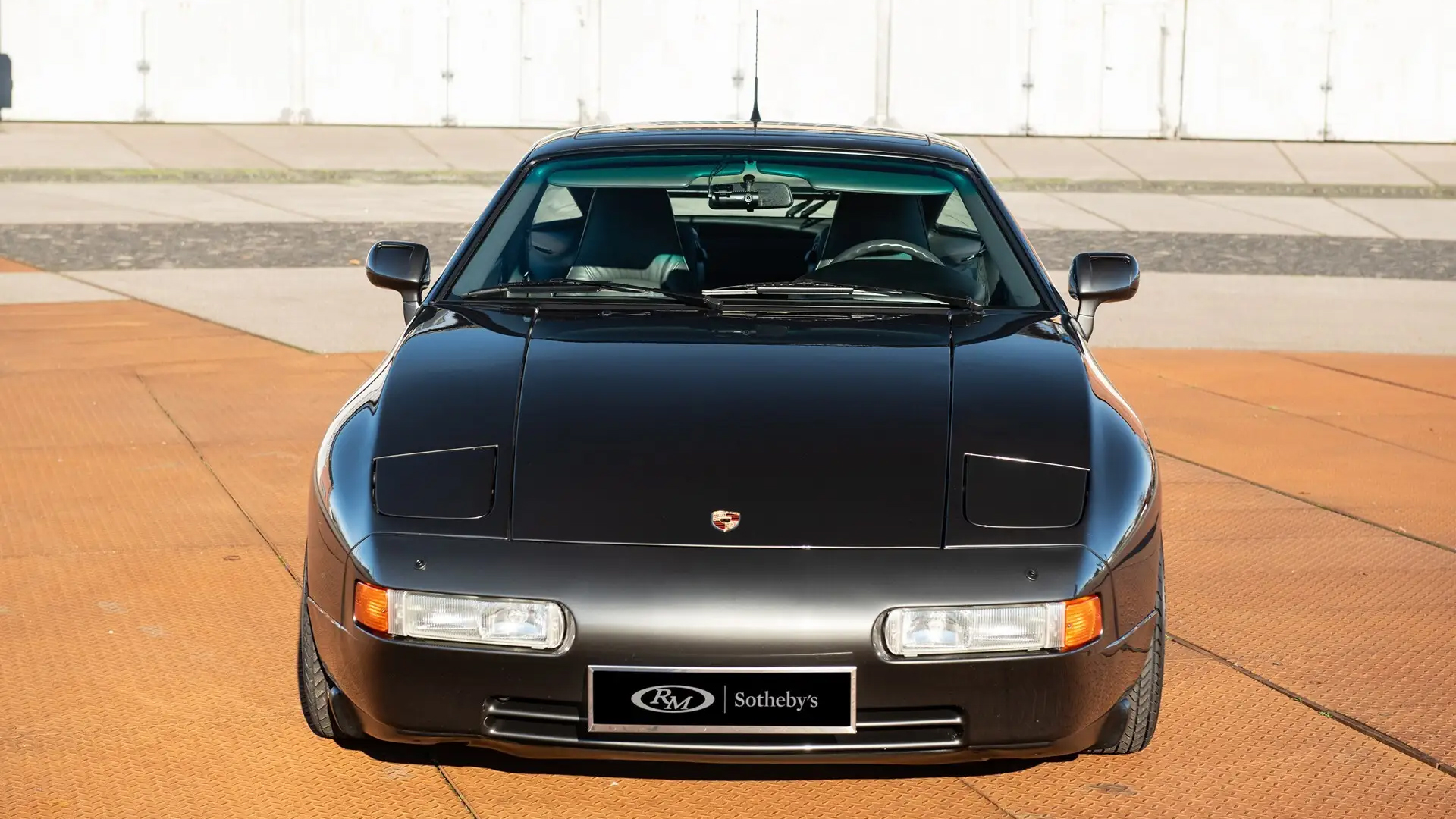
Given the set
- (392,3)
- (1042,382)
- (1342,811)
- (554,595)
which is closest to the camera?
(554,595)

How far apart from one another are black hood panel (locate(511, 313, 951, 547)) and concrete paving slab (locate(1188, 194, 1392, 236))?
46.5 feet

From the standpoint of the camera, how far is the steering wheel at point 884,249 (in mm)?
4863

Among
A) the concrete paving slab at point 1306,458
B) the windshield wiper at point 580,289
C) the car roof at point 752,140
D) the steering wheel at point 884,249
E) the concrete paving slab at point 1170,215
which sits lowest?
the concrete paving slab at point 1306,458

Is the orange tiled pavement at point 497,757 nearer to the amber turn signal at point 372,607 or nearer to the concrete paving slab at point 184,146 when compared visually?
the amber turn signal at point 372,607

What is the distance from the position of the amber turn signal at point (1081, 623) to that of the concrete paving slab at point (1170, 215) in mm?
14113

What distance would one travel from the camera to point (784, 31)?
24.4 meters

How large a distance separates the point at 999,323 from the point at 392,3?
69.1 feet

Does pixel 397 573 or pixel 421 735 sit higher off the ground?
pixel 397 573

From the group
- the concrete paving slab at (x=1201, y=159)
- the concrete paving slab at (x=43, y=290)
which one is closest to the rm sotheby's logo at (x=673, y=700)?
the concrete paving slab at (x=43, y=290)

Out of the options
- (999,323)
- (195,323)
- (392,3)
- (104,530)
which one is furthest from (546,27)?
(999,323)

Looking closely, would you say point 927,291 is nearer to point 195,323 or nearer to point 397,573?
point 397,573

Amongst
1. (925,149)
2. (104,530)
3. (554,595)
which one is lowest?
(104,530)

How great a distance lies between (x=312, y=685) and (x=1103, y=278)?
2.42 meters

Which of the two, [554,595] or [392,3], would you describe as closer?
[554,595]
